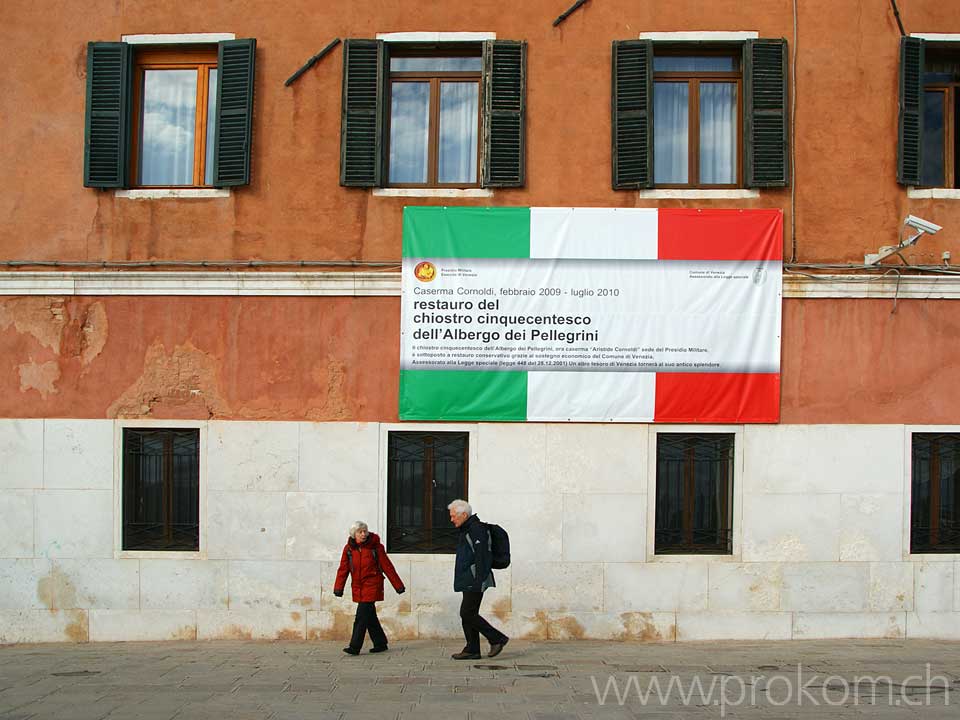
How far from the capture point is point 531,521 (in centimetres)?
1055

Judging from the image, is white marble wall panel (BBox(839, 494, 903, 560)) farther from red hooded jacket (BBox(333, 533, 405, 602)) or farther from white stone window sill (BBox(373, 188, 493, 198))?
white stone window sill (BBox(373, 188, 493, 198))

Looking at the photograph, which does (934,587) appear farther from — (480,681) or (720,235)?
(480,681)

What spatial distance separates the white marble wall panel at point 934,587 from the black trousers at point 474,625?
15.3 feet

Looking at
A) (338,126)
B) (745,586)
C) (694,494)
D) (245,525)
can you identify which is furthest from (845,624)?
(338,126)

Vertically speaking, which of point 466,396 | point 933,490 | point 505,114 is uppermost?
point 505,114

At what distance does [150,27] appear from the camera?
35.8 feet

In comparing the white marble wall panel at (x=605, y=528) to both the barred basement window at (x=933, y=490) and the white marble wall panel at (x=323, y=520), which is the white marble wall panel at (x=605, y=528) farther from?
the barred basement window at (x=933, y=490)

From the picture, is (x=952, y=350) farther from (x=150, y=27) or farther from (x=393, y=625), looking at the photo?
(x=150, y=27)

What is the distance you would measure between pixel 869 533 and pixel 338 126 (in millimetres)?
7359

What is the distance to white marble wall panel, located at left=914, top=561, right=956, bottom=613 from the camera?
10.5 metres

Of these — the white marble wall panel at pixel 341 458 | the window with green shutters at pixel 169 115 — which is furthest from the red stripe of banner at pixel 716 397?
the window with green shutters at pixel 169 115

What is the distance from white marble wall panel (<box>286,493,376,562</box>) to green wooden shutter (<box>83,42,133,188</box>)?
4131mm

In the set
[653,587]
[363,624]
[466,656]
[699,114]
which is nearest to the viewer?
[466,656]

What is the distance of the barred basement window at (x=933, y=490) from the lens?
10.7m
